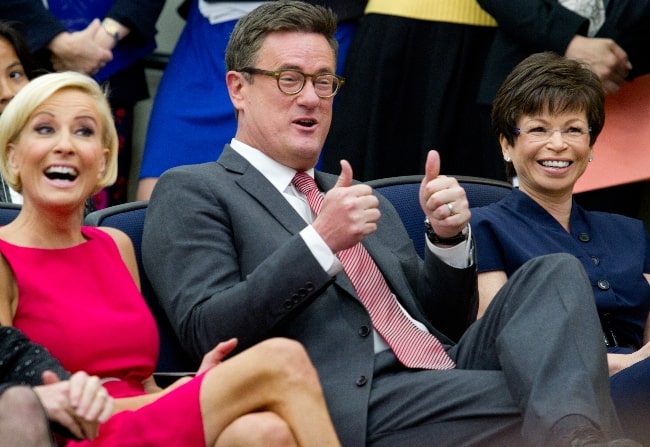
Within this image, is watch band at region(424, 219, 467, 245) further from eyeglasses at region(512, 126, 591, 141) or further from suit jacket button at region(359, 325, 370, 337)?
eyeglasses at region(512, 126, 591, 141)

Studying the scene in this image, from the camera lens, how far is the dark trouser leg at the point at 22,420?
2.56 m

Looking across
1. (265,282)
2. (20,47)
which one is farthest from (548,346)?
(20,47)

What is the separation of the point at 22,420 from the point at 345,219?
2.79ft

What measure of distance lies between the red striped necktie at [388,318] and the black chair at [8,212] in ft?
2.27

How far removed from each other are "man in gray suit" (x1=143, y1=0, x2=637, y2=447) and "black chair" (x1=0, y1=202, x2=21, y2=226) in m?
0.32

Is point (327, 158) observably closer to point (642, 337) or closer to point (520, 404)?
point (642, 337)

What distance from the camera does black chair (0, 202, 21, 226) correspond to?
135 inches

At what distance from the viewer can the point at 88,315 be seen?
3051 mm

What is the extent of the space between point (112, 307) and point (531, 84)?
1356 mm

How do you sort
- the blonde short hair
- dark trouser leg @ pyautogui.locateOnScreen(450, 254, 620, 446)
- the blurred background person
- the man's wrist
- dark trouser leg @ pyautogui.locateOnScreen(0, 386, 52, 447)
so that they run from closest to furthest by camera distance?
dark trouser leg @ pyautogui.locateOnScreen(0, 386, 52, 447)
dark trouser leg @ pyautogui.locateOnScreen(450, 254, 620, 446)
the blonde short hair
the man's wrist
the blurred background person

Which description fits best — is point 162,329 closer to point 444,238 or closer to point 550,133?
point 444,238

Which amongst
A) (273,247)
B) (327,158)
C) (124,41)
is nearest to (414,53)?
(327,158)

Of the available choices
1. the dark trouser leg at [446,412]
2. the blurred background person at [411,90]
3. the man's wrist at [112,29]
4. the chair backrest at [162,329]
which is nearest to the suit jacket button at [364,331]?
the dark trouser leg at [446,412]

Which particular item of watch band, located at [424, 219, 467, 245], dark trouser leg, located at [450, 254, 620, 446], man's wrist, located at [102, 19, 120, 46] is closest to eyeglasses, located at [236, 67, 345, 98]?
watch band, located at [424, 219, 467, 245]
